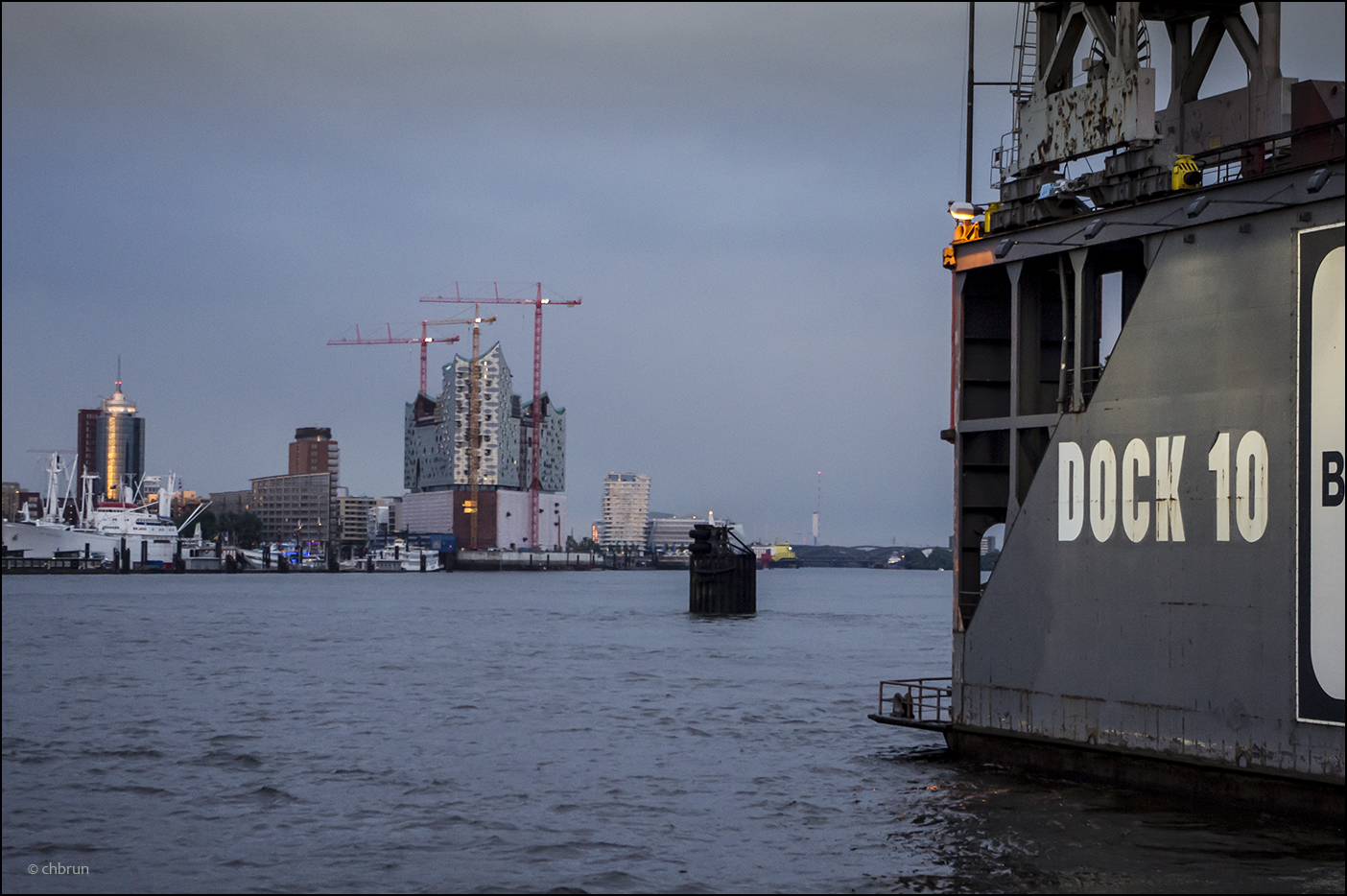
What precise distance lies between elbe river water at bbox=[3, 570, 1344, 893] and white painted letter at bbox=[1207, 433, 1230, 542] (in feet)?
14.0

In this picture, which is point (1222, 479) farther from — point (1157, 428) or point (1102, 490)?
point (1102, 490)

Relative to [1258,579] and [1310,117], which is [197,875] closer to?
[1258,579]

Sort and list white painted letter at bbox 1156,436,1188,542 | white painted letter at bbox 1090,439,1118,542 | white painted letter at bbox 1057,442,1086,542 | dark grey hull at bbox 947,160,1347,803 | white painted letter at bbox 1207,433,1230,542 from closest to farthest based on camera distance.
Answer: dark grey hull at bbox 947,160,1347,803 → white painted letter at bbox 1207,433,1230,542 → white painted letter at bbox 1156,436,1188,542 → white painted letter at bbox 1090,439,1118,542 → white painted letter at bbox 1057,442,1086,542

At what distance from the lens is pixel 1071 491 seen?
22.4 meters

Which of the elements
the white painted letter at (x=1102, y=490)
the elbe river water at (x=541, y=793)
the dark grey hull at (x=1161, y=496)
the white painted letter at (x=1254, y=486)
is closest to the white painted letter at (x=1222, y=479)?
the dark grey hull at (x=1161, y=496)

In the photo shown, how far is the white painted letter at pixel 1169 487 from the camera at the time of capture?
20.3 m

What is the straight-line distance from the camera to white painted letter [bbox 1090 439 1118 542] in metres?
21.6

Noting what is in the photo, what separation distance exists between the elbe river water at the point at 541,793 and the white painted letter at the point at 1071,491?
441cm

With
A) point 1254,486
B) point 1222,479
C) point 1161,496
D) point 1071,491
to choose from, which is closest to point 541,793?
point 1071,491

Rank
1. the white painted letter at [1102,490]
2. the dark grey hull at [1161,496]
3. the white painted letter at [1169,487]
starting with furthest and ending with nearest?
the white painted letter at [1102,490] → the white painted letter at [1169,487] → the dark grey hull at [1161,496]

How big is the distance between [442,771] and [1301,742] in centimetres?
1933

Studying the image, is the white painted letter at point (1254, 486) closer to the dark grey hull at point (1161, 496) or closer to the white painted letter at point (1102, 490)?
the dark grey hull at point (1161, 496)

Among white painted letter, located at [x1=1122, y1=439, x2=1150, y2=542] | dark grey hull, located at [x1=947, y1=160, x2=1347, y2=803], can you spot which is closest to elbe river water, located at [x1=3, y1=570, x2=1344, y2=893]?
dark grey hull, located at [x1=947, y1=160, x2=1347, y2=803]

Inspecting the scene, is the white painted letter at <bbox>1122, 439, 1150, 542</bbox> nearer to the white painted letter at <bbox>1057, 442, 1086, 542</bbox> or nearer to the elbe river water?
the white painted letter at <bbox>1057, 442, 1086, 542</bbox>
